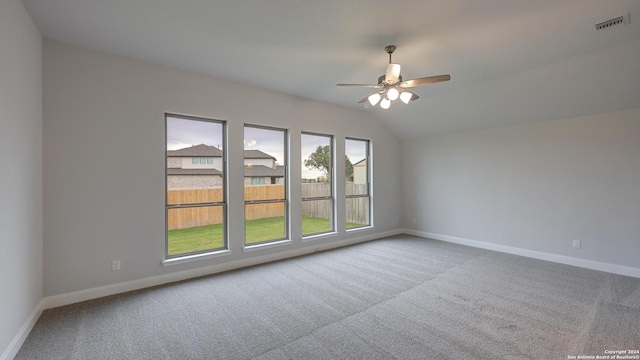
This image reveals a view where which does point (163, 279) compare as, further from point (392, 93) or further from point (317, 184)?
point (392, 93)

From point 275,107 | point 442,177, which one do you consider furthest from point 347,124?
point 442,177

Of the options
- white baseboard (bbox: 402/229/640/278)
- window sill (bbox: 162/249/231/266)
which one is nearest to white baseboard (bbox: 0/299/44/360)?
window sill (bbox: 162/249/231/266)

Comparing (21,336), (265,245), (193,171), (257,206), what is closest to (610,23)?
(257,206)

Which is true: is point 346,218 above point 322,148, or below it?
below

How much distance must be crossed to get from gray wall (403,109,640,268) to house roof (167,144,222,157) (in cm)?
462

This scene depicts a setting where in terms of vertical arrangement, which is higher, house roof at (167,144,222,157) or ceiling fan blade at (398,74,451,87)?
ceiling fan blade at (398,74,451,87)

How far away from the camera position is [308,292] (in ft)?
11.1

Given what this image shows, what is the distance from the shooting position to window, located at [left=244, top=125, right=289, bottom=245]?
15.0ft

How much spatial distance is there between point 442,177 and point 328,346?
491 centimetres

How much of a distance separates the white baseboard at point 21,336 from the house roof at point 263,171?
9.14 feet

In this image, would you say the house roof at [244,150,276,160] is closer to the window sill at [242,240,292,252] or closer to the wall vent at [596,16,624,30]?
the window sill at [242,240,292,252]

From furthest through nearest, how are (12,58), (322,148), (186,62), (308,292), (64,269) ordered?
(322,148) < (186,62) < (308,292) < (64,269) < (12,58)

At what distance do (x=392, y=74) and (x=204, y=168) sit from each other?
9.82 feet

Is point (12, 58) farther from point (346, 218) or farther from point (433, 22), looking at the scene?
point (346, 218)
